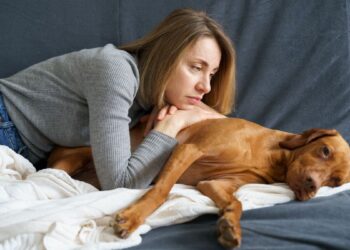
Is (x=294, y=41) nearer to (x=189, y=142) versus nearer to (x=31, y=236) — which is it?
(x=189, y=142)

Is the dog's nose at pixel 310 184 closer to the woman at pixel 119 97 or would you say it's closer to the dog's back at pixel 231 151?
the dog's back at pixel 231 151

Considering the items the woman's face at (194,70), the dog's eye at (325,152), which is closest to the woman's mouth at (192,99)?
the woman's face at (194,70)

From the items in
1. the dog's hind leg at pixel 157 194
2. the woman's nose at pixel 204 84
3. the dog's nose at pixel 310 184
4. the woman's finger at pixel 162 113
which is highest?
A: the woman's nose at pixel 204 84

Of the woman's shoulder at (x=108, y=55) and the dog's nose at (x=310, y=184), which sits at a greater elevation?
the woman's shoulder at (x=108, y=55)

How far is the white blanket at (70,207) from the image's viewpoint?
1297 millimetres

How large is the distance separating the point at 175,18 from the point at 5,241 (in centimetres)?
136

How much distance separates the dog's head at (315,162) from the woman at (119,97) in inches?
19.9

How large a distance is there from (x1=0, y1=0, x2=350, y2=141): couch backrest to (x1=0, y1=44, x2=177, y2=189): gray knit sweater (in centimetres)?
51

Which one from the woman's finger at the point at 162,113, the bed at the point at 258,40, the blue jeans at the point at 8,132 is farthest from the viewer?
the bed at the point at 258,40

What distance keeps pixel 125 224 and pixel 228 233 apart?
372mm

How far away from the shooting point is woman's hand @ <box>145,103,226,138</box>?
1.89 metres

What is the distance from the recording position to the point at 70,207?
1421mm

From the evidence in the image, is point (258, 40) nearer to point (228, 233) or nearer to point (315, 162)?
point (315, 162)

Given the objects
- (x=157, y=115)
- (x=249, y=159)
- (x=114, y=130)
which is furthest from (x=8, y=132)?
(x=249, y=159)
